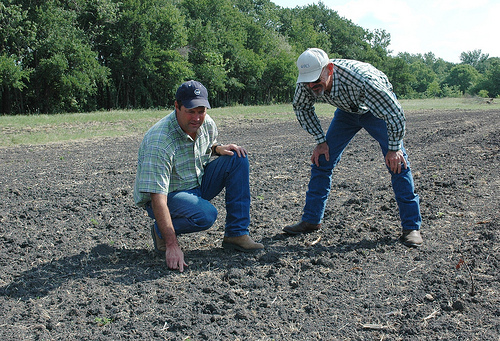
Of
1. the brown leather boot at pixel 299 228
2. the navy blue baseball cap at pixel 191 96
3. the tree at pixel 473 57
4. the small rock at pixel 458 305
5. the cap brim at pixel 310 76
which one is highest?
the tree at pixel 473 57

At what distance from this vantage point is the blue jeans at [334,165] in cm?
411

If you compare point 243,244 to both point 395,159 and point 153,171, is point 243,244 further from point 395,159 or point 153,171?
point 395,159

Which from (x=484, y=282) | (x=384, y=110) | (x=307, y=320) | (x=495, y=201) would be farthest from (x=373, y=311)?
(x=495, y=201)

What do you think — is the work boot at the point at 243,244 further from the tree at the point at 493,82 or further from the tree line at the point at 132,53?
the tree at the point at 493,82

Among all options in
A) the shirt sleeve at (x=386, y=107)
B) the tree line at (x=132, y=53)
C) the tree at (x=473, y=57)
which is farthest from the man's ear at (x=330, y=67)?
the tree at (x=473, y=57)

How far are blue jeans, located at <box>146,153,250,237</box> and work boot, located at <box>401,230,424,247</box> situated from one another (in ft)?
4.87

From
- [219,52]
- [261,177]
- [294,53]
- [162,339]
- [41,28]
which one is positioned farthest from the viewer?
[294,53]

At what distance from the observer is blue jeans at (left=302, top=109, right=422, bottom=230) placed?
162 inches

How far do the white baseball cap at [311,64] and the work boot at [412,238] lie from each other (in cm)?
170

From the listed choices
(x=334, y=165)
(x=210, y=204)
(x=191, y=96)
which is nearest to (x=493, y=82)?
(x=334, y=165)

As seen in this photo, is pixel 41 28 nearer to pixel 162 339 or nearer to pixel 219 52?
pixel 219 52

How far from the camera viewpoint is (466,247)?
13.1ft

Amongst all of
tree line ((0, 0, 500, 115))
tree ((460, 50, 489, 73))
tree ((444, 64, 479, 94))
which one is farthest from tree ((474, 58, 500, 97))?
tree ((460, 50, 489, 73))

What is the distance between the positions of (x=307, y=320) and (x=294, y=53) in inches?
2438
